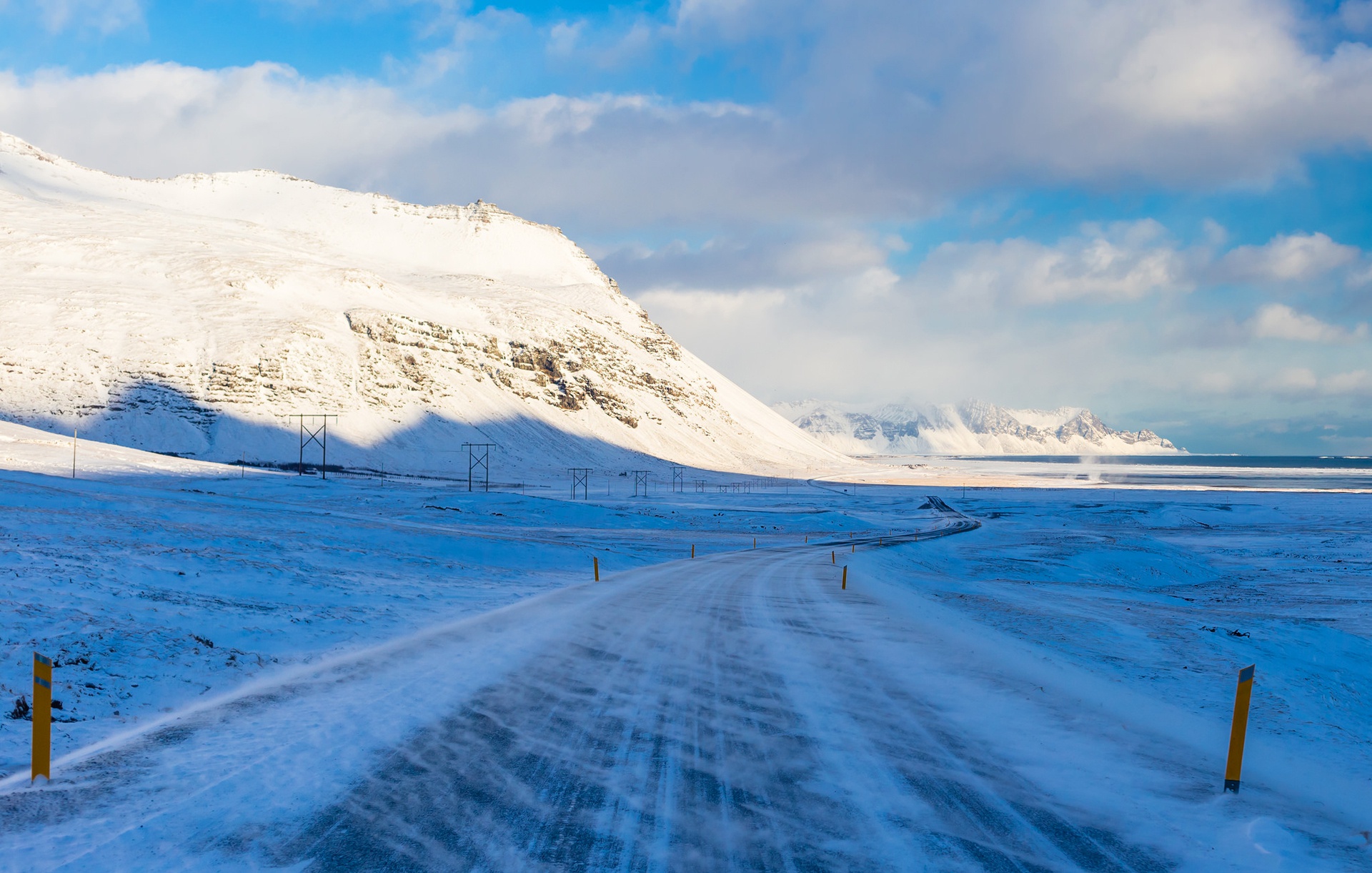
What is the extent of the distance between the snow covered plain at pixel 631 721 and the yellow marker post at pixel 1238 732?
0.70 feet

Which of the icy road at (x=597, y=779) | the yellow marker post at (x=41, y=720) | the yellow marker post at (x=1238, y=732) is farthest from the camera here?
the yellow marker post at (x=1238, y=732)

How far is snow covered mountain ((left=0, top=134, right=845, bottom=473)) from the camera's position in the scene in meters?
113

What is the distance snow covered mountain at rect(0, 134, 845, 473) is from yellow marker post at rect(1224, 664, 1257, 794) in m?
120

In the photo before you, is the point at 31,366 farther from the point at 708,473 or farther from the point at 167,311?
the point at 708,473

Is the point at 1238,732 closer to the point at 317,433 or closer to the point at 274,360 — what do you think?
the point at 317,433

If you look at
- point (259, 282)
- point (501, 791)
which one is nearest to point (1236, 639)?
point (501, 791)

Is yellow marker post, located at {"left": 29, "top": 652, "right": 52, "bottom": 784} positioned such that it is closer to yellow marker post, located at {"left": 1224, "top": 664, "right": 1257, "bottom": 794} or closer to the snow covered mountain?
yellow marker post, located at {"left": 1224, "top": 664, "right": 1257, "bottom": 794}

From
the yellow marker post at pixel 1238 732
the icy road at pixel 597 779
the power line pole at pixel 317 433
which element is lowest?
the icy road at pixel 597 779

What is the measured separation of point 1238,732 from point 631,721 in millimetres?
6214

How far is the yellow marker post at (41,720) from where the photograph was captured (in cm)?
687

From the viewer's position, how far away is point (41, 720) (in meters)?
6.90

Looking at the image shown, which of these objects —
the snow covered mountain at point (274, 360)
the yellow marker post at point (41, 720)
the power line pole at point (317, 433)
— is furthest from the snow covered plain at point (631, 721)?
the snow covered mountain at point (274, 360)

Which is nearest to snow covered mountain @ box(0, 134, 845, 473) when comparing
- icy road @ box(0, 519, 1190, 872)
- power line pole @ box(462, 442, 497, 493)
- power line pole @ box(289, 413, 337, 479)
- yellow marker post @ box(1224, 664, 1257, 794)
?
power line pole @ box(289, 413, 337, 479)

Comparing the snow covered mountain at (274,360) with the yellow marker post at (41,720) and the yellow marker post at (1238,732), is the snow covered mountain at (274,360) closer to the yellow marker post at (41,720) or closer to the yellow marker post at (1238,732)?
the yellow marker post at (41,720)
